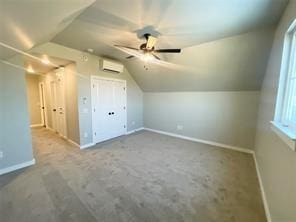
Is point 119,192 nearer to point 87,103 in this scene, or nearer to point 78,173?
point 78,173

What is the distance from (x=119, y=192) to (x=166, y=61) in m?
3.09

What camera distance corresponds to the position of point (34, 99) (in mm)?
6078

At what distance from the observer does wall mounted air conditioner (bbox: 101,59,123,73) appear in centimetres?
387

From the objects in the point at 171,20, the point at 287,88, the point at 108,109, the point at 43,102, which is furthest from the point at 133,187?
the point at 43,102

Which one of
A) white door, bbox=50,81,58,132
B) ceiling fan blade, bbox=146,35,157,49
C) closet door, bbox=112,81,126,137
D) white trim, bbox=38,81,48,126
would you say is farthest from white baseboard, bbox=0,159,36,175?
white trim, bbox=38,81,48,126

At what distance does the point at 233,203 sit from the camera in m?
1.83

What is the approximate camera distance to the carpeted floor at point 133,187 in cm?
166

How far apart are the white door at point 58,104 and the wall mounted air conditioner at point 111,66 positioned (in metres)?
1.33

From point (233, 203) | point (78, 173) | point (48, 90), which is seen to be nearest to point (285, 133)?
point (233, 203)

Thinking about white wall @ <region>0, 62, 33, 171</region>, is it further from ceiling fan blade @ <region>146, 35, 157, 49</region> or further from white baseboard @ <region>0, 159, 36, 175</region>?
ceiling fan blade @ <region>146, 35, 157, 49</region>

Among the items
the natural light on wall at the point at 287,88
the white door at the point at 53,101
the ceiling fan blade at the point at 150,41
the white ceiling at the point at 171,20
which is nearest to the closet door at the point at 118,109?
the white ceiling at the point at 171,20

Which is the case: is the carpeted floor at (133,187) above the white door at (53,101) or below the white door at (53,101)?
below

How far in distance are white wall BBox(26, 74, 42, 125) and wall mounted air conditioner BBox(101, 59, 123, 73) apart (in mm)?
4095

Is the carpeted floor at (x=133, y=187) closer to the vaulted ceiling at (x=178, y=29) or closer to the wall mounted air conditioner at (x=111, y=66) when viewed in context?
the vaulted ceiling at (x=178, y=29)
